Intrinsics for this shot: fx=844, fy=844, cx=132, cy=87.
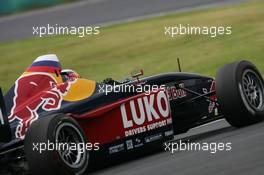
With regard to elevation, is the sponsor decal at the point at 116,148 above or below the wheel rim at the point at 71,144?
below

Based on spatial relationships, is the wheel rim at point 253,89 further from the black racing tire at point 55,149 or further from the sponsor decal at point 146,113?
the black racing tire at point 55,149

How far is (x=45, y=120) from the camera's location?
8.16m

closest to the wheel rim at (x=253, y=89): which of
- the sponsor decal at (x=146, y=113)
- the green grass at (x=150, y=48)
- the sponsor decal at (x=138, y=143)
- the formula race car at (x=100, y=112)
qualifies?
the formula race car at (x=100, y=112)

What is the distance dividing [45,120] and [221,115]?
123 inches

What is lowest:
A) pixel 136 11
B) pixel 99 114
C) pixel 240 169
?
pixel 240 169

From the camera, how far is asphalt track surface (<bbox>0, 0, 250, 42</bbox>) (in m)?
25.0

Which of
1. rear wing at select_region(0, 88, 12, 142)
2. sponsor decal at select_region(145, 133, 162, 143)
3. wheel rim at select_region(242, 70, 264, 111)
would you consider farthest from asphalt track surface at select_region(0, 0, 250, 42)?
rear wing at select_region(0, 88, 12, 142)

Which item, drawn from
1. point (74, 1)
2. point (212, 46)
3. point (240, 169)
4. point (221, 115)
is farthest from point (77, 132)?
point (74, 1)

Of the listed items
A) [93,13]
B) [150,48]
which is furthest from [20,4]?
[150,48]

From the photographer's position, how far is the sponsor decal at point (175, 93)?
989 cm

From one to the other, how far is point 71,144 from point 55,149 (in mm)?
483

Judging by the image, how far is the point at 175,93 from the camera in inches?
393

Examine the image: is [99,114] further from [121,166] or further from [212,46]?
[212,46]

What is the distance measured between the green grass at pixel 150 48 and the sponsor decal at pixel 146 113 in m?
6.77
